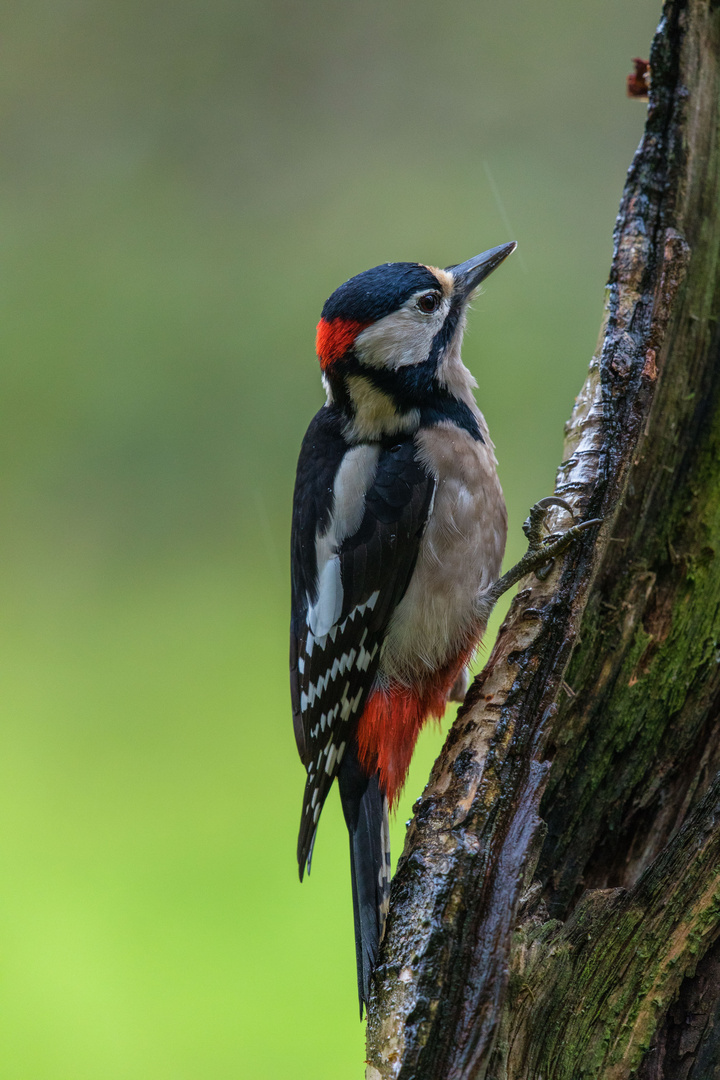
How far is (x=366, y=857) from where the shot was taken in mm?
2119

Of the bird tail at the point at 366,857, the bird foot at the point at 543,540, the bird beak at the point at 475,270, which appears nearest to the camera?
the bird tail at the point at 366,857

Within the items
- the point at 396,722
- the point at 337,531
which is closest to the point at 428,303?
the point at 337,531

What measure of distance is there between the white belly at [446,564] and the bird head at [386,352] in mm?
127

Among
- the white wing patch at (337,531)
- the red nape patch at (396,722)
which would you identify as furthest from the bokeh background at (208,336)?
the white wing patch at (337,531)

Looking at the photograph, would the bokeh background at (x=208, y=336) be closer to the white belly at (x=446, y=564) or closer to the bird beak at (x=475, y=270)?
the white belly at (x=446, y=564)

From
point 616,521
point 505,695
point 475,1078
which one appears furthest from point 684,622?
point 475,1078

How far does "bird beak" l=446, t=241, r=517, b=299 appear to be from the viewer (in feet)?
8.90

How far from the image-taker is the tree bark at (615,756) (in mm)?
1502

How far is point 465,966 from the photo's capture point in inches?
58.3

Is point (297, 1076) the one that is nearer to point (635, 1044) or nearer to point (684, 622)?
point (635, 1044)

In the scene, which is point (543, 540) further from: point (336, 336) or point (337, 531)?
point (336, 336)

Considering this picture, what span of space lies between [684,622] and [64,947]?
8.74ft

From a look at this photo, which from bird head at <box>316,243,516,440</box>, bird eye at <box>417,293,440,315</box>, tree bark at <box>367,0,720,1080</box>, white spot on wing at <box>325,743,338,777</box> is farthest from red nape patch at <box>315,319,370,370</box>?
white spot on wing at <box>325,743,338,777</box>

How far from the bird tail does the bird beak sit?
129cm
